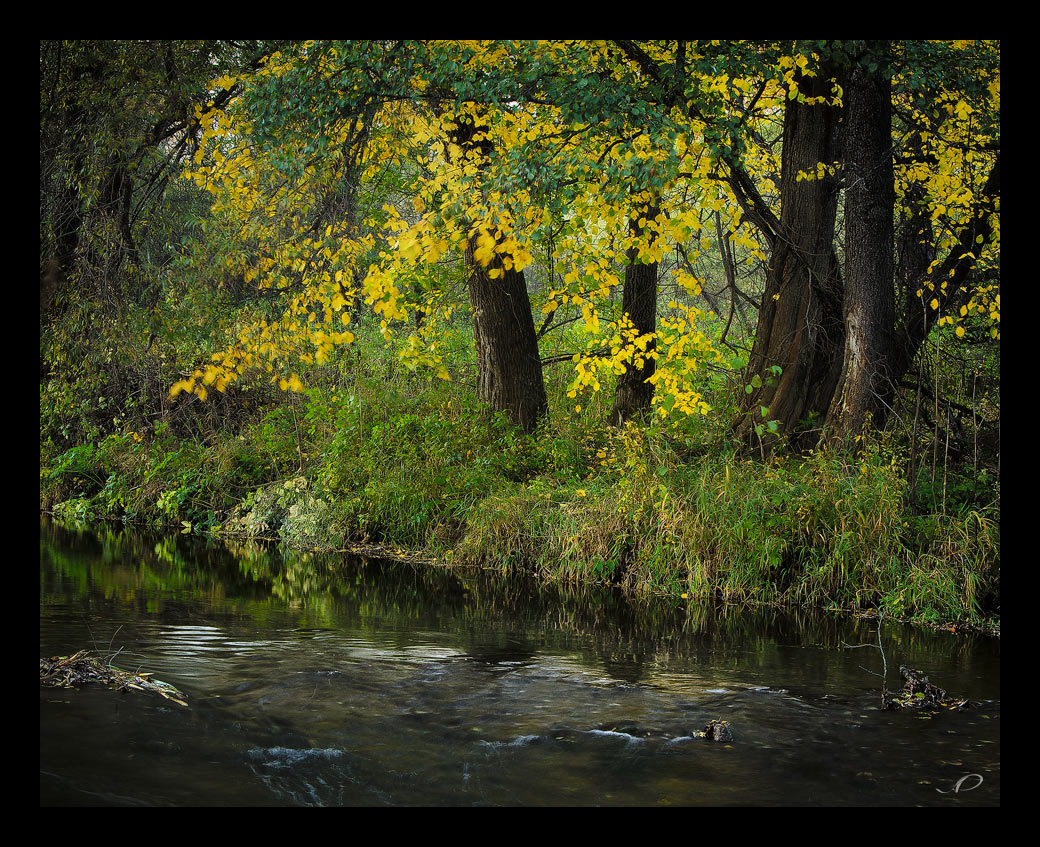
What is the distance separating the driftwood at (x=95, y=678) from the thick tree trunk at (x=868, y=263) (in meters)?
7.61

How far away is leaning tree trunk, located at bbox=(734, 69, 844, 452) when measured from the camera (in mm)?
11938

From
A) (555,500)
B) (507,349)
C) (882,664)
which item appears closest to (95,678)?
(882,664)

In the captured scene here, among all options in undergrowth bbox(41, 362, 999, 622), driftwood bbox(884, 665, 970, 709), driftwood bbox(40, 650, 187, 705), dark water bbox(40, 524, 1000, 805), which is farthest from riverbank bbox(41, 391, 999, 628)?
driftwood bbox(40, 650, 187, 705)

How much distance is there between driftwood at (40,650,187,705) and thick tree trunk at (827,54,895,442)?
7.61 metres

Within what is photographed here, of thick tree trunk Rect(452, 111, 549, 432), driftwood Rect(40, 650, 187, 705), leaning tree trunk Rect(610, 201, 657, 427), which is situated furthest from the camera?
thick tree trunk Rect(452, 111, 549, 432)

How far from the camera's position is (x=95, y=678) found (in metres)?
6.38

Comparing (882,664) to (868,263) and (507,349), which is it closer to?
(868,263)

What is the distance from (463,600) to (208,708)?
4.35 meters

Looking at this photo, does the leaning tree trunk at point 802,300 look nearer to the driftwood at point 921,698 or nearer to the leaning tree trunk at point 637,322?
the leaning tree trunk at point 637,322

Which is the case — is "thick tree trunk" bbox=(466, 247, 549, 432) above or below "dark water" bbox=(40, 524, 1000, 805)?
above

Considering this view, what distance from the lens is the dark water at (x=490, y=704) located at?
195 inches
